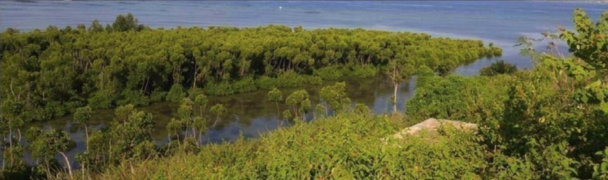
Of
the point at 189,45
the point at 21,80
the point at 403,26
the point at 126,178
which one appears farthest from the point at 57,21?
the point at 126,178

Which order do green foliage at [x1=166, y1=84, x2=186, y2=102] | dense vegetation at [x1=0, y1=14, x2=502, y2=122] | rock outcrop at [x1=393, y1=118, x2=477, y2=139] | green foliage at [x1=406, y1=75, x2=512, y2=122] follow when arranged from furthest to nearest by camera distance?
1. green foliage at [x1=166, y1=84, x2=186, y2=102]
2. dense vegetation at [x1=0, y1=14, x2=502, y2=122]
3. green foliage at [x1=406, y1=75, x2=512, y2=122]
4. rock outcrop at [x1=393, y1=118, x2=477, y2=139]

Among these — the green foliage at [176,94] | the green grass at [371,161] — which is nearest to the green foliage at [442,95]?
the green grass at [371,161]

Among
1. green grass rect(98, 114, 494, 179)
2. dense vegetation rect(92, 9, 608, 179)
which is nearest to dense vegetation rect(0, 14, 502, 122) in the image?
green grass rect(98, 114, 494, 179)

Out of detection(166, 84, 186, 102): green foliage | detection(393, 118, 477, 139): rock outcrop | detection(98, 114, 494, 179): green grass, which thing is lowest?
detection(166, 84, 186, 102): green foliage

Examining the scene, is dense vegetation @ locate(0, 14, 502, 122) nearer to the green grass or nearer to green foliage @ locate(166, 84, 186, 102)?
green foliage @ locate(166, 84, 186, 102)

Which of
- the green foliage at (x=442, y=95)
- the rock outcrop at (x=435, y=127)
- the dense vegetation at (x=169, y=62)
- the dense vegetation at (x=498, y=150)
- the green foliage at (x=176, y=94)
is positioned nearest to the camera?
the dense vegetation at (x=498, y=150)

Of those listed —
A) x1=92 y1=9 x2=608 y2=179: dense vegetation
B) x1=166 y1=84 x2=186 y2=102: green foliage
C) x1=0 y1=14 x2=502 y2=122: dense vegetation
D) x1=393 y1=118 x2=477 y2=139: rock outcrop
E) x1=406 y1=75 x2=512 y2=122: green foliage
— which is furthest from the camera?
x1=166 y1=84 x2=186 y2=102: green foliage

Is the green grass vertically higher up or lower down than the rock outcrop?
higher up

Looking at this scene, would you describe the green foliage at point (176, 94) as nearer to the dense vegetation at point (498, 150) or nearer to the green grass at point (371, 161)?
the dense vegetation at point (498, 150)

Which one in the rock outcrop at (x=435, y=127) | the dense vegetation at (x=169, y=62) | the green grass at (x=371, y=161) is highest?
the green grass at (x=371, y=161)

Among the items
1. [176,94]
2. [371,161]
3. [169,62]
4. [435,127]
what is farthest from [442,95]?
[169,62]

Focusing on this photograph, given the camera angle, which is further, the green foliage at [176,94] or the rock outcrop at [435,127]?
the green foliage at [176,94]

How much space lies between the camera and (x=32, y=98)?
24.1m

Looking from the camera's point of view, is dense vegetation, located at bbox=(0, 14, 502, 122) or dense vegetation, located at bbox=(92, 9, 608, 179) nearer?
dense vegetation, located at bbox=(92, 9, 608, 179)
